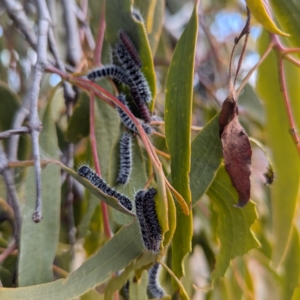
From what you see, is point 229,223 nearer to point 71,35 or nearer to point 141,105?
point 141,105

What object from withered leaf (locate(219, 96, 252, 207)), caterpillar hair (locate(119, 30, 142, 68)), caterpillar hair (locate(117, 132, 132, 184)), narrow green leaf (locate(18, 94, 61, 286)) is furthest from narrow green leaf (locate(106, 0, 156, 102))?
narrow green leaf (locate(18, 94, 61, 286))

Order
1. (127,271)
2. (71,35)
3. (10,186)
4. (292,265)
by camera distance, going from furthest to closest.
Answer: (71,35), (292,265), (10,186), (127,271)

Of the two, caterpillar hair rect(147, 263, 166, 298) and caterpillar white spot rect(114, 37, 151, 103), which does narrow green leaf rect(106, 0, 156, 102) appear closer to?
caterpillar white spot rect(114, 37, 151, 103)

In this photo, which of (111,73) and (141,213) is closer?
(141,213)

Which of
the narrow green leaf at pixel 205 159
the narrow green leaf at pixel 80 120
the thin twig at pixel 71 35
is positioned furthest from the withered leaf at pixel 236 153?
the thin twig at pixel 71 35

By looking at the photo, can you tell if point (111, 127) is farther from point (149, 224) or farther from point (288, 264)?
point (288, 264)

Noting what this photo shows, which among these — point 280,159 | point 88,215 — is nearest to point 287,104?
point 280,159

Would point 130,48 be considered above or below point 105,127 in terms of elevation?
above
